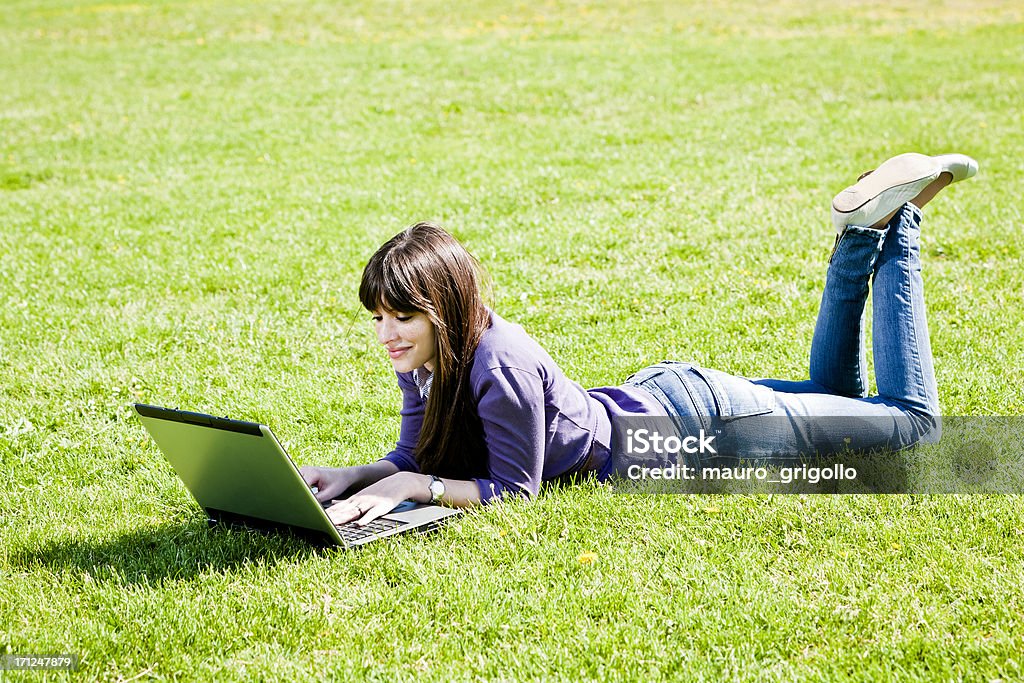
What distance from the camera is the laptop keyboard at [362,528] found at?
3.96 m

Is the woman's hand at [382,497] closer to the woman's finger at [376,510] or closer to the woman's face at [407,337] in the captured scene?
the woman's finger at [376,510]

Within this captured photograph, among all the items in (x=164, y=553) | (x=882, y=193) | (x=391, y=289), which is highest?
(x=882, y=193)

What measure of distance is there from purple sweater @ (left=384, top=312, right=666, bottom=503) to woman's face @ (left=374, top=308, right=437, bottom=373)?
0.20m

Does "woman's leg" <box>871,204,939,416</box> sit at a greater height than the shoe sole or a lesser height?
lesser

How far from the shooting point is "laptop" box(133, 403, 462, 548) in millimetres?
3477

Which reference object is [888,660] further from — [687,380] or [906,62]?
[906,62]

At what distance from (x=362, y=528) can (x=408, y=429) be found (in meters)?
0.54

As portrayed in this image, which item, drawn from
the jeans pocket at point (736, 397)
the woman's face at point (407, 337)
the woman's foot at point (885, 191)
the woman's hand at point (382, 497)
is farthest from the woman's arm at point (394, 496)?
the woman's foot at point (885, 191)

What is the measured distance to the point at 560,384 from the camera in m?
4.13

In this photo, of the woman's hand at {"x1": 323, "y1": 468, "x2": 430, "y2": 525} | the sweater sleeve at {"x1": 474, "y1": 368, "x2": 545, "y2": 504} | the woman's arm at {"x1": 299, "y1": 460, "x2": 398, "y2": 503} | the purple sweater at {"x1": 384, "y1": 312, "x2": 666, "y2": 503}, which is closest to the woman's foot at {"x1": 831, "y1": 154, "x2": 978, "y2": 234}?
the purple sweater at {"x1": 384, "y1": 312, "x2": 666, "y2": 503}

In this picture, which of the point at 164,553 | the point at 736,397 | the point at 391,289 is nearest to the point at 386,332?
the point at 391,289

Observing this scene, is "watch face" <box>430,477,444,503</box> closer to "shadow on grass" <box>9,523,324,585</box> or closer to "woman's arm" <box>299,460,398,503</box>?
"woman's arm" <box>299,460,398,503</box>

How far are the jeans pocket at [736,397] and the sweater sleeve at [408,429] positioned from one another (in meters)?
1.20

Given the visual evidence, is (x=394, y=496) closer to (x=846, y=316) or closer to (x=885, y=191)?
(x=846, y=316)
